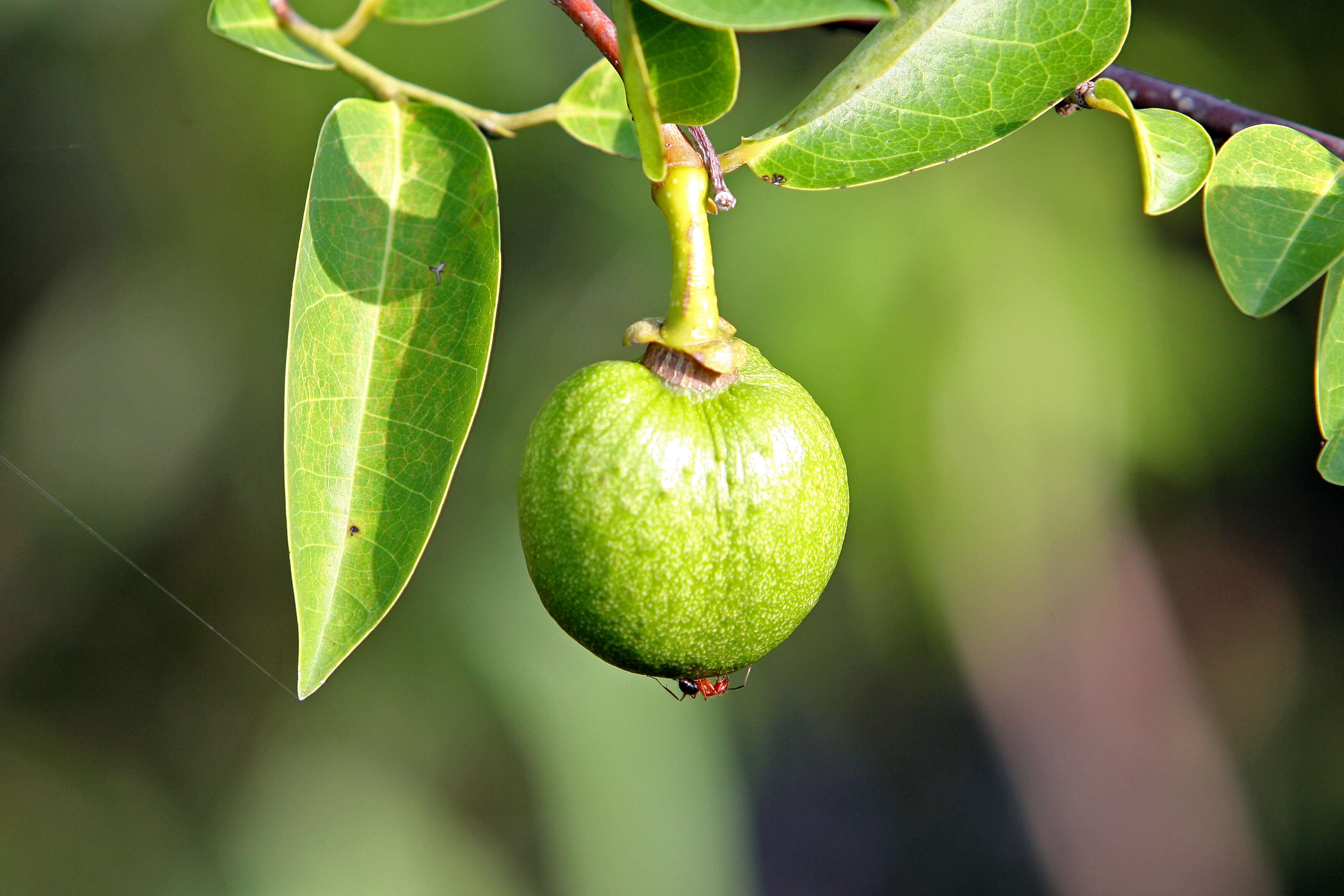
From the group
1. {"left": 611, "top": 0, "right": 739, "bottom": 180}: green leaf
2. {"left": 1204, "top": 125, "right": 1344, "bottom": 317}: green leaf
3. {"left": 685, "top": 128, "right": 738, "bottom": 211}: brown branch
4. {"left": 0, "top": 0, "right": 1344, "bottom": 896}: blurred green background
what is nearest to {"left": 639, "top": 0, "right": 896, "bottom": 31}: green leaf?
{"left": 611, "top": 0, "right": 739, "bottom": 180}: green leaf

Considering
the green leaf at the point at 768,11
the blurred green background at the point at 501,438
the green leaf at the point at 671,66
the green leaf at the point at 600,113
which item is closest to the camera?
the green leaf at the point at 768,11

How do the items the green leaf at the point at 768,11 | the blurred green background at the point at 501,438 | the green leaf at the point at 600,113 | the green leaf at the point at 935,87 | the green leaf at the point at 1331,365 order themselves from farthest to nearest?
the blurred green background at the point at 501,438, the green leaf at the point at 600,113, the green leaf at the point at 1331,365, the green leaf at the point at 935,87, the green leaf at the point at 768,11

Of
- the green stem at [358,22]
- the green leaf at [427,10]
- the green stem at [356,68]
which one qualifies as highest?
the green leaf at [427,10]

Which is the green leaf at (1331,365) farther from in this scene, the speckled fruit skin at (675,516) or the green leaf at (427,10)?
the green leaf at (427,10)

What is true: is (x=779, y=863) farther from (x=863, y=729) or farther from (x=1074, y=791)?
(x=1074, y=791)

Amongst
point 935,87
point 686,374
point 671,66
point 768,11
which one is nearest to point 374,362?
point 686,374

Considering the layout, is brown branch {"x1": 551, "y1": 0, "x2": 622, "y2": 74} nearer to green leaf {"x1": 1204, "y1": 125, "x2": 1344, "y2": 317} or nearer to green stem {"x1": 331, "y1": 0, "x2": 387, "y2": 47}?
green stem {"x1": 331, "y1": 0, "x2": 387, "y2": 47}

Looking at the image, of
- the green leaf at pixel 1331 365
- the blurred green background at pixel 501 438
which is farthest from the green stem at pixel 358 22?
the blurred green background at pixel 501 438
